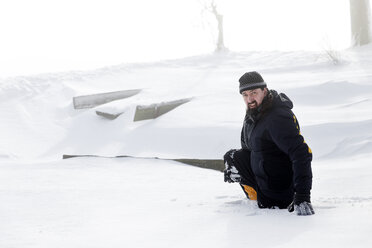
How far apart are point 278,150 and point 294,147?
227 millimetres

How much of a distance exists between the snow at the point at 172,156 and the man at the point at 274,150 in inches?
5.2

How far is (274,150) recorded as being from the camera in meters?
3.31

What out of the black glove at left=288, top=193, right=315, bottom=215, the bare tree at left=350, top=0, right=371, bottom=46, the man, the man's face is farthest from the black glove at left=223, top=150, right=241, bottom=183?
the bare tree at left=350, top=0, right=371, bottom=46

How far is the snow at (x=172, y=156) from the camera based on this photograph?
2953mm

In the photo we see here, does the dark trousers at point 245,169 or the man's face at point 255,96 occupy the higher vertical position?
the man's face at point 255,96

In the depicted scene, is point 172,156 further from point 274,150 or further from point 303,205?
point 303,205

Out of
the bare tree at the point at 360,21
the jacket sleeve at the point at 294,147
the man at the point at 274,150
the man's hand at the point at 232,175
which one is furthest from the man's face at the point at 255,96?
the bare tree at the point at 360,21

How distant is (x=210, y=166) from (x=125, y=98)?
6595 mm

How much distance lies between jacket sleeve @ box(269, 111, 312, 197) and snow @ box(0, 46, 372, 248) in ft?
0.75

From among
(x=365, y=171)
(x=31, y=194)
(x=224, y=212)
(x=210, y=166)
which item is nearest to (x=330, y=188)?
(x=365, y=171)

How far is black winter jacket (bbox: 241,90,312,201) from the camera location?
307cm

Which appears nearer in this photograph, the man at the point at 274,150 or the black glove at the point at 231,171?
the man at the point at 274,150

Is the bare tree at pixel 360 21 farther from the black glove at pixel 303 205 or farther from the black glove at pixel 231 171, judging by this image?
the black glove at pixel 303 205

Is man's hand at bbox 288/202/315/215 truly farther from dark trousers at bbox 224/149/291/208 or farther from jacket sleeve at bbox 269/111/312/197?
dark trousers at bbox 224/149/291/208
